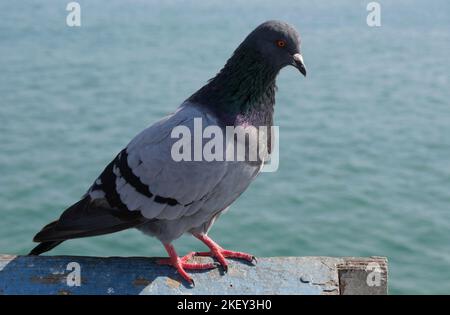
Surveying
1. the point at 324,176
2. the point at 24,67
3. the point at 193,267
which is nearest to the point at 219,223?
the point at 324,176

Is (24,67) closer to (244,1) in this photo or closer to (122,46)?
(122,46)

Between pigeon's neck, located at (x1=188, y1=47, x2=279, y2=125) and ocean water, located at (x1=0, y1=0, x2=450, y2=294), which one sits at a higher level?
ocean water, located at (x1=0, y1=0, x2=450, y2=294)

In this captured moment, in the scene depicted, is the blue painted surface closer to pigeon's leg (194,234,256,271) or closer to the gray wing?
pigeon's leg (194,234,256,271)

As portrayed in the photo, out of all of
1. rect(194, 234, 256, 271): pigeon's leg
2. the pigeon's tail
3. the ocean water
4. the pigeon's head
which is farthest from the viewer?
the ocean water

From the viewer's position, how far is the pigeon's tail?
4766 millimetres

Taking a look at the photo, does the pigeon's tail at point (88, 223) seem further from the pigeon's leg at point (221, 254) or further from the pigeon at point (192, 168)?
the pigeon's leg at point (221, 254)

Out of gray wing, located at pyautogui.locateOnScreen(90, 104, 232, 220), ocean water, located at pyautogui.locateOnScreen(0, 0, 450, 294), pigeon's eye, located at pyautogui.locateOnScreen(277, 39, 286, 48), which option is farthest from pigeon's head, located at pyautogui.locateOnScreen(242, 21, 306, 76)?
ocean water, located at pyautogui.locateOnScreen(0, 0, 450, 294)

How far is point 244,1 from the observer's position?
2802 cm

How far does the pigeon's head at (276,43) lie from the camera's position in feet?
15.1

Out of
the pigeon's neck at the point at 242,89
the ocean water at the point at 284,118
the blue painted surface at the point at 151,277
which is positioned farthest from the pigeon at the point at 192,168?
the ocean water at the point at 284,118

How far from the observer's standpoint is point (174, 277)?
15.8 ft

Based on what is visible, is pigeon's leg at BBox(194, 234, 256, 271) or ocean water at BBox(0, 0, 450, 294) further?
ocean water at BBox(0, 0, 450, 294)

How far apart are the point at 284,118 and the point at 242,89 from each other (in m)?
11.9
